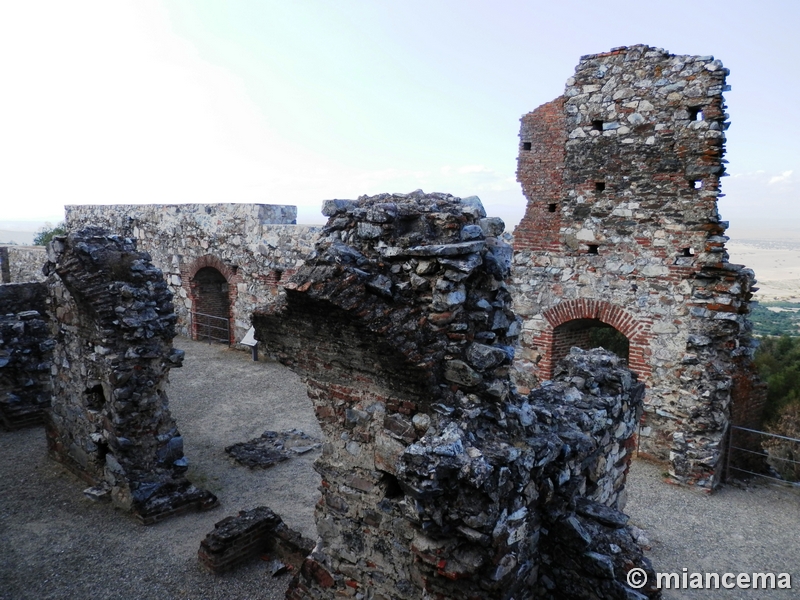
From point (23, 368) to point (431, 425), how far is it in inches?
321

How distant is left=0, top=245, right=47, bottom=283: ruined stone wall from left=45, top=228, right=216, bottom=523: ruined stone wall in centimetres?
1271

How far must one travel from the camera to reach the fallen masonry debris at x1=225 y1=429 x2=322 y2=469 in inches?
290

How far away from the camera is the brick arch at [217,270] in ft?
41.5

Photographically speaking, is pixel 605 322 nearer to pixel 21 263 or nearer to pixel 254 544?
pixel 254 544

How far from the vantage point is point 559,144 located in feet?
28.5

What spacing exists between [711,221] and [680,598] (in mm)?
4631

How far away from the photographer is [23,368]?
8.90 m

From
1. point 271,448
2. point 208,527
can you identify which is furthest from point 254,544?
point 271,448

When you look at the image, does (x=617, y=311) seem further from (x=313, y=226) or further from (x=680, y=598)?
(x=313, y=226)

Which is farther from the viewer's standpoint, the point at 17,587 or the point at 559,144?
the point at 559,144

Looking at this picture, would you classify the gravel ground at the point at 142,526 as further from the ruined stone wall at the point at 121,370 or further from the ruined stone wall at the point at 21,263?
the ruined stone wall at the point at 21,263

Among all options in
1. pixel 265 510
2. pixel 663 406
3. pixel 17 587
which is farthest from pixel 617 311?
pixel 17 587

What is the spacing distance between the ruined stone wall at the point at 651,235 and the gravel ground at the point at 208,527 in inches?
34.5

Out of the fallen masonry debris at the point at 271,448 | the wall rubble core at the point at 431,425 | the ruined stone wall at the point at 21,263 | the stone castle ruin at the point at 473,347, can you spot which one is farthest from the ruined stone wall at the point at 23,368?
the ruined stone wall at the point at 21,263
